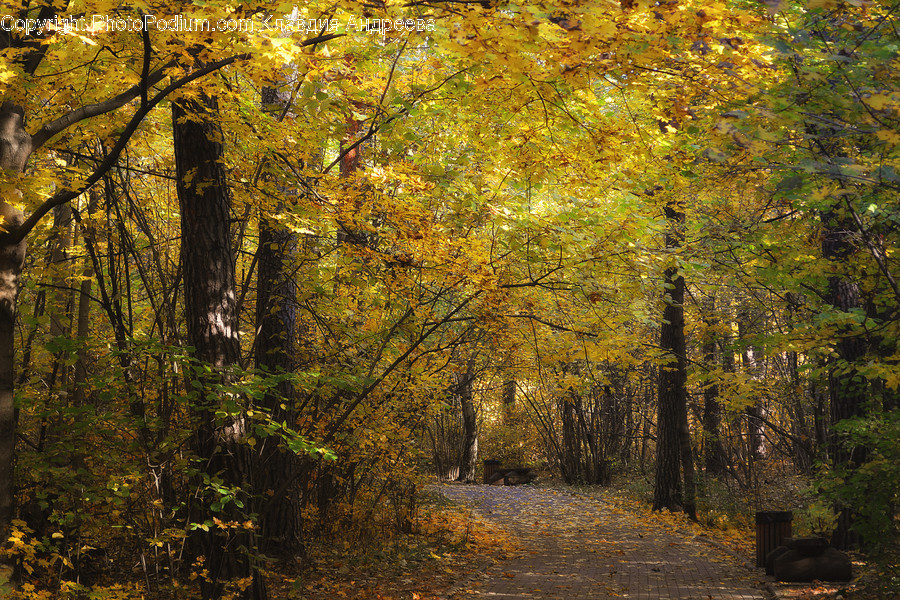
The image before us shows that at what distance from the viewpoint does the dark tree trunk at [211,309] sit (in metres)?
5.70

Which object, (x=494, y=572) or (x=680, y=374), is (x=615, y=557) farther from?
(x=680, y=374)

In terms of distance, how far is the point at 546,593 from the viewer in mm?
7488

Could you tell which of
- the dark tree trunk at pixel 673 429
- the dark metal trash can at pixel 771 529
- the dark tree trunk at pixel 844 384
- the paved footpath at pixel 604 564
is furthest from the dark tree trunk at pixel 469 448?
the dark metal trash can at pixel 771 529

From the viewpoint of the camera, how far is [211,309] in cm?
596

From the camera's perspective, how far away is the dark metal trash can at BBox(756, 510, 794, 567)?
335 inches

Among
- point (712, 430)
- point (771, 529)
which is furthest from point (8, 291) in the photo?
point (712, 430)

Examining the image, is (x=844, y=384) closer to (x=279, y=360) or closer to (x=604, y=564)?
(x=604, y=564)

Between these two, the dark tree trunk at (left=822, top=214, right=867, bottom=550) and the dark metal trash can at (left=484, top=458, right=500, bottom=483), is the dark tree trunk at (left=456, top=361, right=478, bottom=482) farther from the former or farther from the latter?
the dark tree trunk at (left=822, top=214, right=867, bottom=550)

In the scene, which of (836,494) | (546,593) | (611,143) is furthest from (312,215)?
(836,494)

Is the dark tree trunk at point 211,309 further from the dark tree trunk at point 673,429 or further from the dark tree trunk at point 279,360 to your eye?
the dark tree trunk at point 673,429

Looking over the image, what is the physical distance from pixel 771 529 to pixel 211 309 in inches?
287

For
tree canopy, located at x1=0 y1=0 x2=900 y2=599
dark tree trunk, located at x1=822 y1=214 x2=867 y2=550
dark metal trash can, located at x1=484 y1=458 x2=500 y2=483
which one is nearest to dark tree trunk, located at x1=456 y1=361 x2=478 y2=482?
dark metal trash can, located at x1=484 y1=458 x2=500 y2=483

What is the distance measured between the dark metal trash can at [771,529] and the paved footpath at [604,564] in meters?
0.37

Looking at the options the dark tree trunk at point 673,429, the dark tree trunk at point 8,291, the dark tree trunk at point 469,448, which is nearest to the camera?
the dark tree trunk at point 8,291
